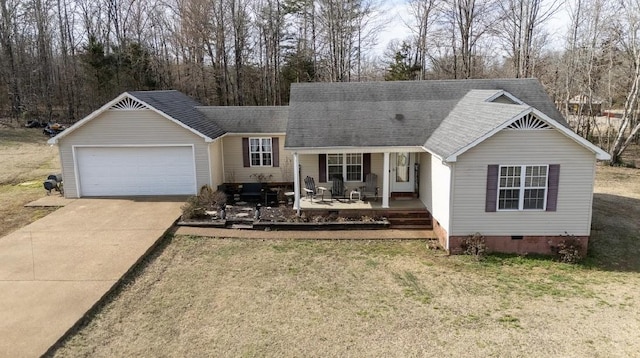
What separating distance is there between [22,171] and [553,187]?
971 inches

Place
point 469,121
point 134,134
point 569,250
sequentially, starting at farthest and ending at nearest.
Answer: point 134,134 < point 469,121 < point 569,250

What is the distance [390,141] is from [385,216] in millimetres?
2639

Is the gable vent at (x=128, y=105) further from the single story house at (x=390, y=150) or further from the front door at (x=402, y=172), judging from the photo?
the front door at (x=402, y=172)

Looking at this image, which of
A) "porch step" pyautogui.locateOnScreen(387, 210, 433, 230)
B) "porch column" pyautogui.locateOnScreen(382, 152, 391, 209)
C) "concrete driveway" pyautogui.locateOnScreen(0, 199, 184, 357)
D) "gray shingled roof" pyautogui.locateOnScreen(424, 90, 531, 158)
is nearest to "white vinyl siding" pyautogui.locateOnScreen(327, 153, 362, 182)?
→ "porch column" pyautogui.locateOnScreen(382, 152, 391, 209)

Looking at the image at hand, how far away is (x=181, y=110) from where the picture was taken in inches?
713

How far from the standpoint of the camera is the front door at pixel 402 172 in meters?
16.0

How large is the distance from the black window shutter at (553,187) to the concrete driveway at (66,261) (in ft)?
37.8

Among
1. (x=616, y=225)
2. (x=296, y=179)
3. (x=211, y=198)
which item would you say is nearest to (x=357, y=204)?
(x=296, y=179)

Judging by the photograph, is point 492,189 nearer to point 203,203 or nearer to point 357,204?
point 357,204

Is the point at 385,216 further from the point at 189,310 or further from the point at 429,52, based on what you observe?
the point at 429,52

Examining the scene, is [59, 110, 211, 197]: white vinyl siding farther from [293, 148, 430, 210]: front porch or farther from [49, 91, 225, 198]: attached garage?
[293, 148, 430, 210]: front porch

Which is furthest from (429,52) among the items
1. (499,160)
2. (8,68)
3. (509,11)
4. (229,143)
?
(8,68)

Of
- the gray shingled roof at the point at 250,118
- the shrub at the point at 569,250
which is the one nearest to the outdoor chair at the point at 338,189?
the gray shingled roof at the point at 250,118

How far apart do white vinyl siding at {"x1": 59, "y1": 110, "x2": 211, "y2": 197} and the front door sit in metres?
7.37
